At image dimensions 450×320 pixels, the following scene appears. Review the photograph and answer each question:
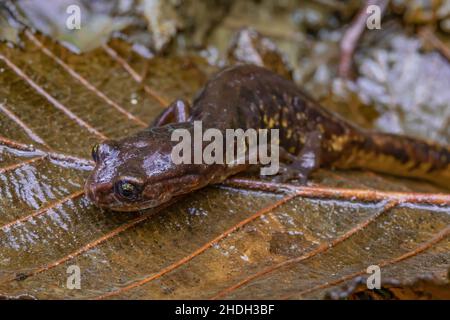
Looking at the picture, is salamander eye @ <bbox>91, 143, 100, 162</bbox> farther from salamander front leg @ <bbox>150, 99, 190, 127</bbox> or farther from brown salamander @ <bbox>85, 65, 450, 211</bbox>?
salamander front leg @ <bbox>150, 99, 190, 127</bbox>

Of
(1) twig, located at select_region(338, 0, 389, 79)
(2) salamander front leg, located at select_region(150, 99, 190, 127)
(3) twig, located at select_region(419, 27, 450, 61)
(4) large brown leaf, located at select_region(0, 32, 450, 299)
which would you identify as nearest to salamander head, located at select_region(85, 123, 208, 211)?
(4) large brown leaf, located at select_region(0, 32, 450, 299)

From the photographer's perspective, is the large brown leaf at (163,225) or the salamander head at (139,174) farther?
the salamander head at (139,174)


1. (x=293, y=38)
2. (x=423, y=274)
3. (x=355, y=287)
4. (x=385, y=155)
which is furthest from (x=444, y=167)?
(x=355, y=287)

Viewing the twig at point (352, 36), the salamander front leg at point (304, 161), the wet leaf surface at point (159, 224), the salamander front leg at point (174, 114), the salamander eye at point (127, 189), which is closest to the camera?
the wet leaf surface at point (159, 224)

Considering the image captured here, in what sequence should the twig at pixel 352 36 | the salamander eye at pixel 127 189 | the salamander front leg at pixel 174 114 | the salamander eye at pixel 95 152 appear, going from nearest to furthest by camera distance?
the salamander eye at pixel 127 189
the salamander eye at pixel 95 152
the salamander front leg at pixel 174 114
the twig at pixel 352 36

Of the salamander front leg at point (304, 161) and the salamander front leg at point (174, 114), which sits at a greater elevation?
the salamander front leg at point (174, 114)

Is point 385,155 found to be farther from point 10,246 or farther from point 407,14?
point 10,246

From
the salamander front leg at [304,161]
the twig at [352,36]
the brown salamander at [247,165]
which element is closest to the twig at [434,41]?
the twig at [352,36]

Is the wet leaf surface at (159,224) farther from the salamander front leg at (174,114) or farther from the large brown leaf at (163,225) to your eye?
the salamander front leg at (174,114)
